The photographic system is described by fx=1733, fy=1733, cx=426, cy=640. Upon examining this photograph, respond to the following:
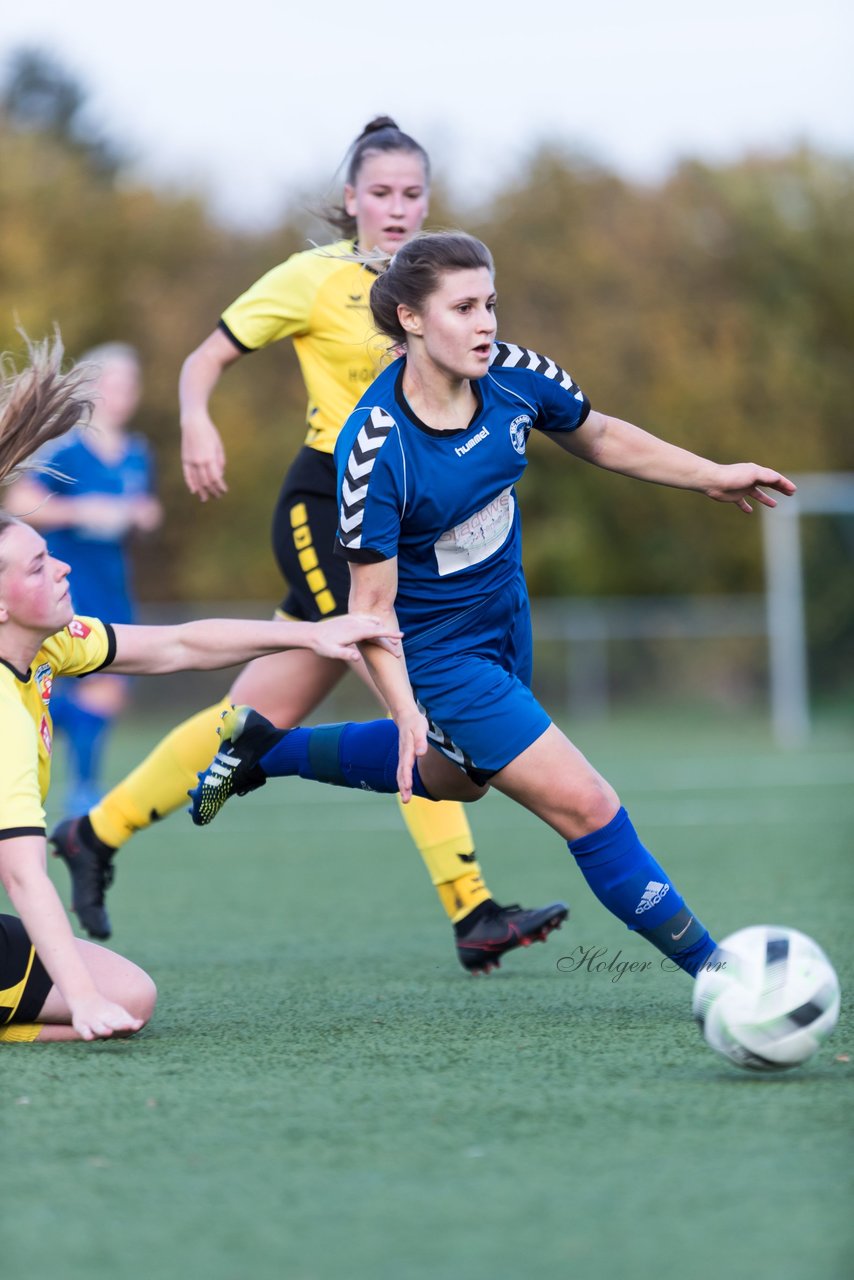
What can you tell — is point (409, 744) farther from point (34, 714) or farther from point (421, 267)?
point (421, 267)

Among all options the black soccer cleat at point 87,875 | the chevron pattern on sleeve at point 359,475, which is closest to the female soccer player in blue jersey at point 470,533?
the chevron pattern on sleeve at point 359,475

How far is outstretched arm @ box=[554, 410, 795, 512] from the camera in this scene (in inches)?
154

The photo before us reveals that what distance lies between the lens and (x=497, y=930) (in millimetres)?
4414

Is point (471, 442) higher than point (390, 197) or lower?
lower

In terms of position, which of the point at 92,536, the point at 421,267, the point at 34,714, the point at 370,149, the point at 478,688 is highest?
the point at 370,149

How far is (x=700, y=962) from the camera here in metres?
3.66

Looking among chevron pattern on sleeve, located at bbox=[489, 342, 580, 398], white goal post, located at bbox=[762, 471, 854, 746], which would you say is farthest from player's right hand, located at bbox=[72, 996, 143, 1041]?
white goal post, located at bbox=[762, 471, 854, 746]

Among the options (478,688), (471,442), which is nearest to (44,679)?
(478,688)

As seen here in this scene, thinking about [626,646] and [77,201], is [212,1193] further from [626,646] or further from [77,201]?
[77,201]

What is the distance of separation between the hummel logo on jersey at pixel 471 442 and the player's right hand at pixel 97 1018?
53.1 inches

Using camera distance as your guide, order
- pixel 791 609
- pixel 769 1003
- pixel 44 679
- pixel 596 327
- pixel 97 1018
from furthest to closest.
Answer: pixel 596 327 → pixel 791 609 → pixel 44 679 → pixel 97 1018 → pixel 769 1003

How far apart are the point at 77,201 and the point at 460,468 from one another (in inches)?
911

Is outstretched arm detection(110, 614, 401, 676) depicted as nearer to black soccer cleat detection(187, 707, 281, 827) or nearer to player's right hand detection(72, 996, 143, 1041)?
black soccer cleat detection(187, 707, 281, 827)

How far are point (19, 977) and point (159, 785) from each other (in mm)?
1406
